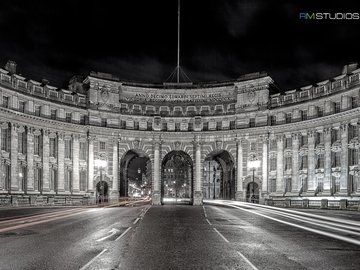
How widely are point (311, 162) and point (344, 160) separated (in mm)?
6371

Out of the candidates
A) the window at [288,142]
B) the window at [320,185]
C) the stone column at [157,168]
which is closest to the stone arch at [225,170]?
the stone column at [157,168]

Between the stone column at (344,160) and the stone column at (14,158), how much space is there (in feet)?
139

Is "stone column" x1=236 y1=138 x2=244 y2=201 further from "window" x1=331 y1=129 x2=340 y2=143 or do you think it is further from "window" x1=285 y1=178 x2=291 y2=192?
"window" x1=331 y1=129 x2=340 y2=143

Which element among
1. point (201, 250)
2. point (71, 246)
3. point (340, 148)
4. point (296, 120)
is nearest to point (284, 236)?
point (201, 250)

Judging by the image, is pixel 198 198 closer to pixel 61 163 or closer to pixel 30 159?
pixel 61 163

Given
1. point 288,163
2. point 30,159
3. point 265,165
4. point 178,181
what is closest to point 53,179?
point 30,159

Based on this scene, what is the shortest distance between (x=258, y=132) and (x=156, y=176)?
1863cm

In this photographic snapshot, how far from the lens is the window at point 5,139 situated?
59281 millimetres

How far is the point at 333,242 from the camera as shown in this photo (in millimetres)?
17609

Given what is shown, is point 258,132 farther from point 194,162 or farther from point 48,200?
point 48,200

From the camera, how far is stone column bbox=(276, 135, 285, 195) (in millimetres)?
70250

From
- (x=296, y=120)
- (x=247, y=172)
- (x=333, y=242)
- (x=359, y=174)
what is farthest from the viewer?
(x=247, y=172)

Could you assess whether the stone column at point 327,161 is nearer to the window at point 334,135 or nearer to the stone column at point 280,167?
the window at point 334,135

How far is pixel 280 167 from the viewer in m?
70.8
